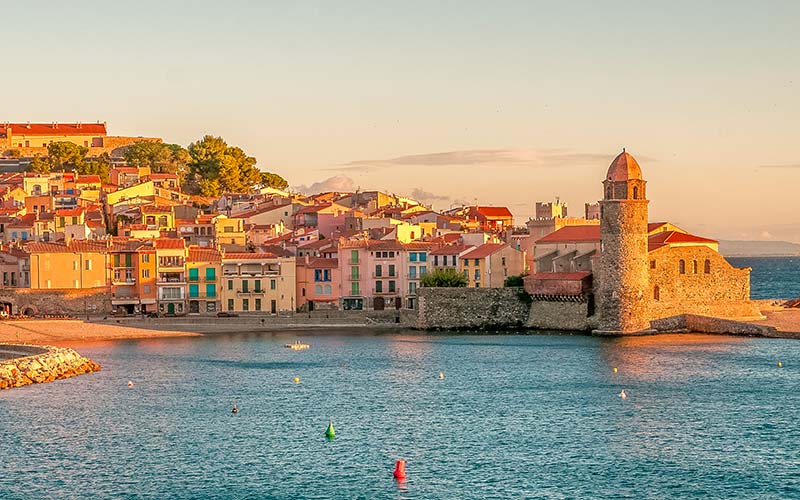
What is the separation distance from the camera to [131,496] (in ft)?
92.8

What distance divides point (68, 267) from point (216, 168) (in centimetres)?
4596

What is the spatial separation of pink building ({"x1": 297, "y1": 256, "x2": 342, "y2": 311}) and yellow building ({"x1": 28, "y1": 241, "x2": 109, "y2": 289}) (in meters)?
11.1

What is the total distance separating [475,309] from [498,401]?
27415mm

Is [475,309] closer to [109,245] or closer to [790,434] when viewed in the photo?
[109,245]

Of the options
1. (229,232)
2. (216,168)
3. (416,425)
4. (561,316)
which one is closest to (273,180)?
(216,168)

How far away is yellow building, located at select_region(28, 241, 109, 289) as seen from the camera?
70312 mm

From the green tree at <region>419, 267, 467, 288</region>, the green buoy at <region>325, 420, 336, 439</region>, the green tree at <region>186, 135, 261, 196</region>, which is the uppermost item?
the green tree at <region>186, 135, 261, 196</region>

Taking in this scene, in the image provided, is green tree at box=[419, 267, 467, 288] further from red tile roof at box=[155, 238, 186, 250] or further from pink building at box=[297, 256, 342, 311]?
red tile roof at box=[155, 238, 186, 250]

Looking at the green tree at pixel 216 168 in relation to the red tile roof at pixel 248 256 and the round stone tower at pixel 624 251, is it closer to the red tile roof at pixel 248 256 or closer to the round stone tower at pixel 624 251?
the red tile roof at pixel 248 256

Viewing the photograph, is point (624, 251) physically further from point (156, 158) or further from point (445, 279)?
point (156, 158)

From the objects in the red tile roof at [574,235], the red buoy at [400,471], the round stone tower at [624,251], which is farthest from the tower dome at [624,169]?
the red buoy at [400,471]

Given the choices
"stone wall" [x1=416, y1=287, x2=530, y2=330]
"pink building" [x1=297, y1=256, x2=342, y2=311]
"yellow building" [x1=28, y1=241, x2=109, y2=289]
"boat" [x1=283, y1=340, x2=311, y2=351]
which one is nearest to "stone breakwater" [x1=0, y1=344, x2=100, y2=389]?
"boat" [x1=283, y1=340, x2=311, y2=351]

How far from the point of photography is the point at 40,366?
155 ft

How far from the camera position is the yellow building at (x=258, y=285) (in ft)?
233
